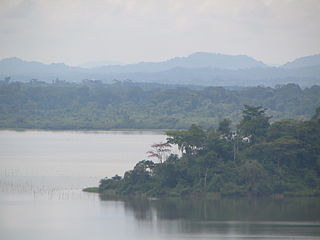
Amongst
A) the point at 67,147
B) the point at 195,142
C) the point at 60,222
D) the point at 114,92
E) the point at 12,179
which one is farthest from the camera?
the point at 114,92

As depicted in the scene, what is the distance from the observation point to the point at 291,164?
4297cm

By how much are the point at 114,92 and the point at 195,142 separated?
248 feet

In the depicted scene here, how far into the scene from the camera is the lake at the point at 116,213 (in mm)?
32875

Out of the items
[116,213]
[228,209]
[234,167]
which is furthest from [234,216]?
[234,167]

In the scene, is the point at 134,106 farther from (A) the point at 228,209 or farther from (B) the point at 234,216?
(B) the point at 234,216

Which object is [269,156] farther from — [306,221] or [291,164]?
[306,221]

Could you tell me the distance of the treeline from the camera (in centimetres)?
9269

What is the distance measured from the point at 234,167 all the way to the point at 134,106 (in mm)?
64174

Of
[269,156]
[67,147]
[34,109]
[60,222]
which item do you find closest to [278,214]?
[269,156]

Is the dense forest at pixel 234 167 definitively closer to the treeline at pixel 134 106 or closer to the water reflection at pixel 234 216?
the water reflection at pixel 234 216

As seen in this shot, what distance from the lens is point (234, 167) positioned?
42.0 metres

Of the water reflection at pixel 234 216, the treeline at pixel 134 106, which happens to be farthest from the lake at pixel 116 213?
the treeline at pixel 134 106

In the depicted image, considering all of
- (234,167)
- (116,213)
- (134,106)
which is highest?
(134,106)

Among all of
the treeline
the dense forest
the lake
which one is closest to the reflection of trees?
the lake
